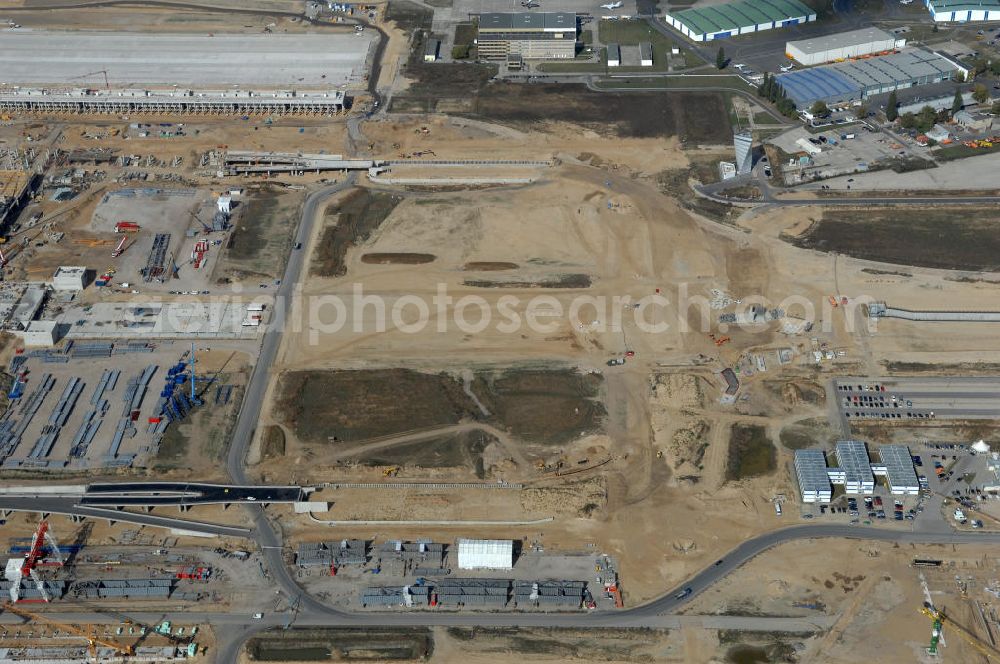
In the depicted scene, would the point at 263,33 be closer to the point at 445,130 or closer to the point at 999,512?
the point at 445,130

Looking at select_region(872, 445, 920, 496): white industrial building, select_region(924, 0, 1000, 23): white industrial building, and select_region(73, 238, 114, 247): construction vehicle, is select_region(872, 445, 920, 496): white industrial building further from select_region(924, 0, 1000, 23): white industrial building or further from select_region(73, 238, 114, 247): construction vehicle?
select_region(924, 0, 1000, 23): white industrial building

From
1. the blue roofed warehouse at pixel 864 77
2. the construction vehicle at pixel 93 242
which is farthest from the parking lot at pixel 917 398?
the construction vehicle at pixel 93 242

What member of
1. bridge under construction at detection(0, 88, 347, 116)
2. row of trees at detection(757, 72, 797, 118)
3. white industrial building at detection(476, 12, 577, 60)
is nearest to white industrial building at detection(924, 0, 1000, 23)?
row of trees at detection(757, 72, 797, 118)

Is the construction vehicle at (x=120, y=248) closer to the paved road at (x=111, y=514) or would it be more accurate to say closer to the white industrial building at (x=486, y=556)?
the paved road at (x=111, y=514)

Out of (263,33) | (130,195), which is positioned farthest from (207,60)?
(130,195)

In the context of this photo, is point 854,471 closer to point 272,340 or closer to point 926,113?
point 272,340

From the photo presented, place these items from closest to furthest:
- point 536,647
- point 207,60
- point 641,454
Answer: point 536,647 → point 641,454 → point 207,60
